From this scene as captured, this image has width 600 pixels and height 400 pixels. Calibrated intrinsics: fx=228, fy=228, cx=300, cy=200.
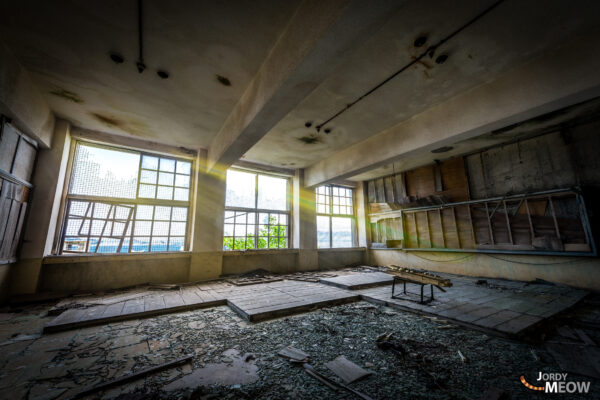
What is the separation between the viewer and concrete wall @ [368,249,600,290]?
4852mm

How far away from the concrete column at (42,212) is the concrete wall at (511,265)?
937 centimetres

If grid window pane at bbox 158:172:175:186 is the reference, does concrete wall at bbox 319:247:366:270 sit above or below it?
below

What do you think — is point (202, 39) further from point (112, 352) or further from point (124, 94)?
point (112, 352)

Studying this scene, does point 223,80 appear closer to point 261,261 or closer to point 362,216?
point 261,261

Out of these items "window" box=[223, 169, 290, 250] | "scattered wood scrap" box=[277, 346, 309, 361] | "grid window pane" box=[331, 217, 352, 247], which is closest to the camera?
"scattered wood scrap" box=[277, 346, 309, 361]

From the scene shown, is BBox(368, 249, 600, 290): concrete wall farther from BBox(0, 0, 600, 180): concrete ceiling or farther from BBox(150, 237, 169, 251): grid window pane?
BBox(150, 237, 169, 251): grid window pane

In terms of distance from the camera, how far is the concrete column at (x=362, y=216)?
9.34 metres

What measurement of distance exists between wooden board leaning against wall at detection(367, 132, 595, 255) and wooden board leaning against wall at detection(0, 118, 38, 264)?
9179 mm

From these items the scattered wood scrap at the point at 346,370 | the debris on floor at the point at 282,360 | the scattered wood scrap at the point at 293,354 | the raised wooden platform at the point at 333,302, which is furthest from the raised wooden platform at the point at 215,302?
the scattered wood scrap at the point at 346,370

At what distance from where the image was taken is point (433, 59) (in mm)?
3100

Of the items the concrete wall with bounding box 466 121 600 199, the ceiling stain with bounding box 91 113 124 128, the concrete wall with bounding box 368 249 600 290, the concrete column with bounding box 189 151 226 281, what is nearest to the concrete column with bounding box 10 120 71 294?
the ceiling stain with bounding box 91 113 124 128

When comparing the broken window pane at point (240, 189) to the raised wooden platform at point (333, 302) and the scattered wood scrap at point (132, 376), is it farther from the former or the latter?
the scattered wood scrap at point (132, 376)
